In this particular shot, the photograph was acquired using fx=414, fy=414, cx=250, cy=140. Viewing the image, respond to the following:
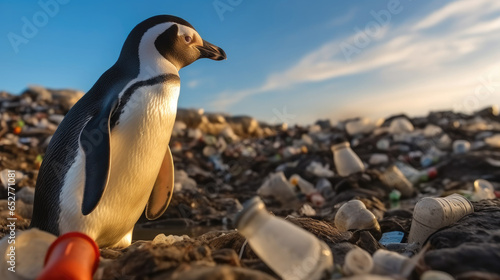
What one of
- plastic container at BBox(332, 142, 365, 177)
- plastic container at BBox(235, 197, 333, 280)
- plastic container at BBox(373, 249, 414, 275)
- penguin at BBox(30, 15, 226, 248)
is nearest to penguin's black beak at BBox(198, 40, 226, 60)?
penguin at BBox(30, 15, 226, 248)

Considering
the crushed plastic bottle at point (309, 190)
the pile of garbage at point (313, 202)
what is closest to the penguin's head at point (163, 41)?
the pile of garbage at point (313, 202)

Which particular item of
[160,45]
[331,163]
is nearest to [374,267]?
[160,45]

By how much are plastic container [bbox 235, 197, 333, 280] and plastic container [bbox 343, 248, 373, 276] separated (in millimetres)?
73

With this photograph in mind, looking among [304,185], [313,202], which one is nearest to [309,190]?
[304,185]

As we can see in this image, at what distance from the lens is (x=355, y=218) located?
2.57 meters

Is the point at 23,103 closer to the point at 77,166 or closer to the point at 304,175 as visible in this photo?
the point at 304,175

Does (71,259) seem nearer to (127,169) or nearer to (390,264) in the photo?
(127,169)

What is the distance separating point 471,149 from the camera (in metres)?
8.22

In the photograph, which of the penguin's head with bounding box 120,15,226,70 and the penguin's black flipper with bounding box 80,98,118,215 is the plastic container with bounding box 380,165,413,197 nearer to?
the penguin's head with bounding box 120,15,226,70

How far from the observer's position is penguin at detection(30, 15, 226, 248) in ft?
6.89

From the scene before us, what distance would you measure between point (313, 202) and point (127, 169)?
3.25m

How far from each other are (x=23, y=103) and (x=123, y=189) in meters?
10.6

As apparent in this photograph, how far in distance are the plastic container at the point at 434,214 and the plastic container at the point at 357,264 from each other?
95 cm

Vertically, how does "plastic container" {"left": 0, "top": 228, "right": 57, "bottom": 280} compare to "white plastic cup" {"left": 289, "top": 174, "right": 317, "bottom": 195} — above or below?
above
